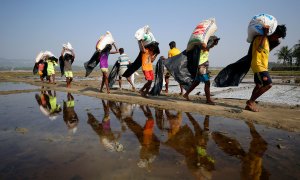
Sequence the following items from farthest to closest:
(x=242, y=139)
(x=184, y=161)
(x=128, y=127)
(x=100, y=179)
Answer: (x=128, y=127), (x=242, y=139), (x=184, y=161), (x=100, y=179)

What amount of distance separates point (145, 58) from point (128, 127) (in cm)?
366

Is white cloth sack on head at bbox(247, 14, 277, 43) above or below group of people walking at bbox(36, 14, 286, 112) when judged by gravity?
above

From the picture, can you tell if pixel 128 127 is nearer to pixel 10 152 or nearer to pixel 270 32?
pixel 10 152

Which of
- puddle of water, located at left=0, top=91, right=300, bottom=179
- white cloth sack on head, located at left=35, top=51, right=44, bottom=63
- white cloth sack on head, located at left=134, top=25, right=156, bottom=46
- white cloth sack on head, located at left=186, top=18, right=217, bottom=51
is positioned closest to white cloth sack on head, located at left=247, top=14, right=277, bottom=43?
white cloth sack on head, located at left=186, top=18, right=217, bottom=51

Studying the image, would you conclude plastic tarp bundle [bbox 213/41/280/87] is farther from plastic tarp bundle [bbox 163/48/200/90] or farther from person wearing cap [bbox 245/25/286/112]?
plastic tarp bundle [bbox 163/48/200/90]

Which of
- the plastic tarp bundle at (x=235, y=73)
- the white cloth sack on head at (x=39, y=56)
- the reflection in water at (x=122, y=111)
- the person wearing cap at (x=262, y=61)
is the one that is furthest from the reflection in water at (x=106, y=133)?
the white cloth sack on head at (x=39, y=56)

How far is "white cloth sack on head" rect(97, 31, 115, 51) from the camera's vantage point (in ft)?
27.5

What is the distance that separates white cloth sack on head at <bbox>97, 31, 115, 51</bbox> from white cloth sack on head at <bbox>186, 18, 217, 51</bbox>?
3352mm

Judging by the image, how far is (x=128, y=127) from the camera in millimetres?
4047

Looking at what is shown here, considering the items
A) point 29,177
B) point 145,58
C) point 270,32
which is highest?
point 270,32

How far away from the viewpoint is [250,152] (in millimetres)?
2879

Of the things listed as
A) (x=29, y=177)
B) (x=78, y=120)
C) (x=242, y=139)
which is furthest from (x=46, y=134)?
(x=242, y=139)

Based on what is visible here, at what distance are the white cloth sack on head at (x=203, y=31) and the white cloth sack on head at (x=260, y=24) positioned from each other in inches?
43.2

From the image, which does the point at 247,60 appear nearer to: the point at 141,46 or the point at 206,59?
the point at 206,59
